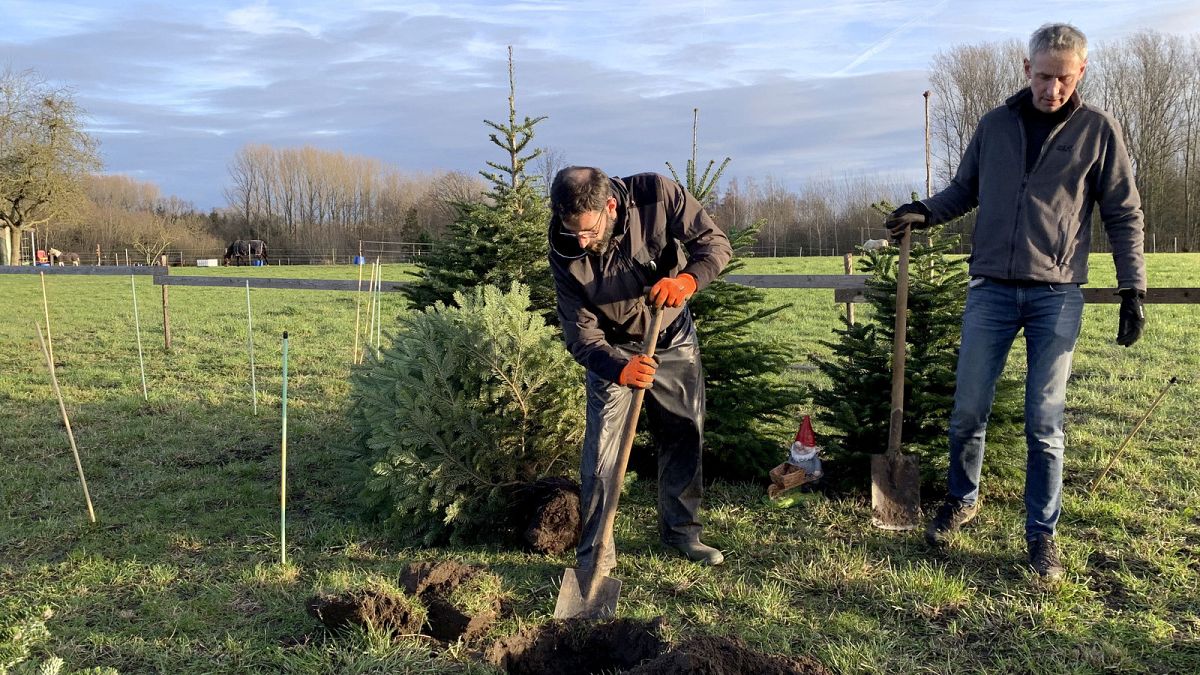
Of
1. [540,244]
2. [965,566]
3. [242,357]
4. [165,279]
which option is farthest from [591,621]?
[165,279]

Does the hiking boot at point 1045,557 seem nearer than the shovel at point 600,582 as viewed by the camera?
No

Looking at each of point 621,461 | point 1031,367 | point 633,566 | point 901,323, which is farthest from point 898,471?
point 621,461

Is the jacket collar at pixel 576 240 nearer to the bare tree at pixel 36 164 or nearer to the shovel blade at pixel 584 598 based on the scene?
the shovel blade at pixel 584 598

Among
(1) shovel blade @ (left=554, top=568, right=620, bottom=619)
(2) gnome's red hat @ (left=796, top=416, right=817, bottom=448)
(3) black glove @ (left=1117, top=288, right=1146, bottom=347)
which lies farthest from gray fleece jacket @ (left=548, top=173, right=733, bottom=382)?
(3) black glove @ (left=1117, top=288, right=1146, bottom=347)

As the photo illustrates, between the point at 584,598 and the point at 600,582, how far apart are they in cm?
10

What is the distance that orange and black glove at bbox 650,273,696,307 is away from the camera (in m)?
3.47

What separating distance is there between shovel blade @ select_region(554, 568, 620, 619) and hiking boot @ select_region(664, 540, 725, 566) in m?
0.64

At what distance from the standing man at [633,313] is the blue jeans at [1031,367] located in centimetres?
125

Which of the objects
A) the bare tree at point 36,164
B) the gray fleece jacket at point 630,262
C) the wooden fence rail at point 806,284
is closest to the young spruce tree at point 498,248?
the wooden fence rail at point 806,284

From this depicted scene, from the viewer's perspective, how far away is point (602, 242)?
361 cm

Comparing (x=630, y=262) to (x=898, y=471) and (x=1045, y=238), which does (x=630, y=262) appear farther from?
(x=898, y=471)

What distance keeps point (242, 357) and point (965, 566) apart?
10172mm

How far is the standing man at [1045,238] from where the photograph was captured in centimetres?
356

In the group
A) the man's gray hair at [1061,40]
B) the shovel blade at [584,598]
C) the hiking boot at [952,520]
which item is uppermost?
the man's gray hair at [1061,40]
